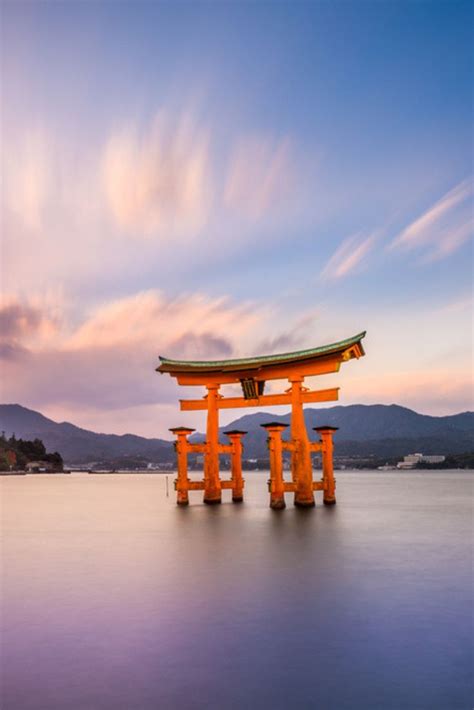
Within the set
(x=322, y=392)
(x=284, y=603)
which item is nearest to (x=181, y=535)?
(x=322, y=392)

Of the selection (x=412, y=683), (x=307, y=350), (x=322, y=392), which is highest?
(x=307, y=350)

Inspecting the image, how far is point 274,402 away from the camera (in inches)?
1037

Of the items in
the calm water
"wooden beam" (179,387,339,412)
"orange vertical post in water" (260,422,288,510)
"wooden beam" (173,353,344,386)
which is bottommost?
the calm water

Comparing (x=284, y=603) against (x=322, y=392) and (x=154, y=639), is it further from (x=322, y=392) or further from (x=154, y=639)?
(x=322, y=392)

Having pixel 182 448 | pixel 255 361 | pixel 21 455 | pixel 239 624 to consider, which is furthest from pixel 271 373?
pixel 21 455

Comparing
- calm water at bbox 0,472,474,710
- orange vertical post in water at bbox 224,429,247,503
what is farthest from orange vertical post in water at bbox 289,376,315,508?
orange vertical post in water at bbox 224,429,247,503

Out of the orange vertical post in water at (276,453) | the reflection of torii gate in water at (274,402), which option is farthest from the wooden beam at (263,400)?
the orange vertical post in water at (276,453)

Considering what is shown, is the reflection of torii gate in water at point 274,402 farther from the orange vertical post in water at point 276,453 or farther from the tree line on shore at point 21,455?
the tree line on shore at point 21,455

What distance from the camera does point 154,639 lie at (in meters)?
8.40

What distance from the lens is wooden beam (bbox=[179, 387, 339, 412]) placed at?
24.9m

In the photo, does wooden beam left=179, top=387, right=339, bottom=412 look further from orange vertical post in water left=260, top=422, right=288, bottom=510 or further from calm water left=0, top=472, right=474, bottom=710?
calm water left=0, top=472, right=474, bottom=710

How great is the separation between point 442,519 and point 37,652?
85.5ft

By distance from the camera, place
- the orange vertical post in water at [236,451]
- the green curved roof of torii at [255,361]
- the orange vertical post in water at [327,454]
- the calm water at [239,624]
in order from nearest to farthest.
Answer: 1. the calm water at [239,624]
2. the green curved roof of torii at [255,361]
3. the orange vertical post in water at [327,454]
4. the orange vertical post in water at [236,451]

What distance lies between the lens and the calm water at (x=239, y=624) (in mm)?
6438
